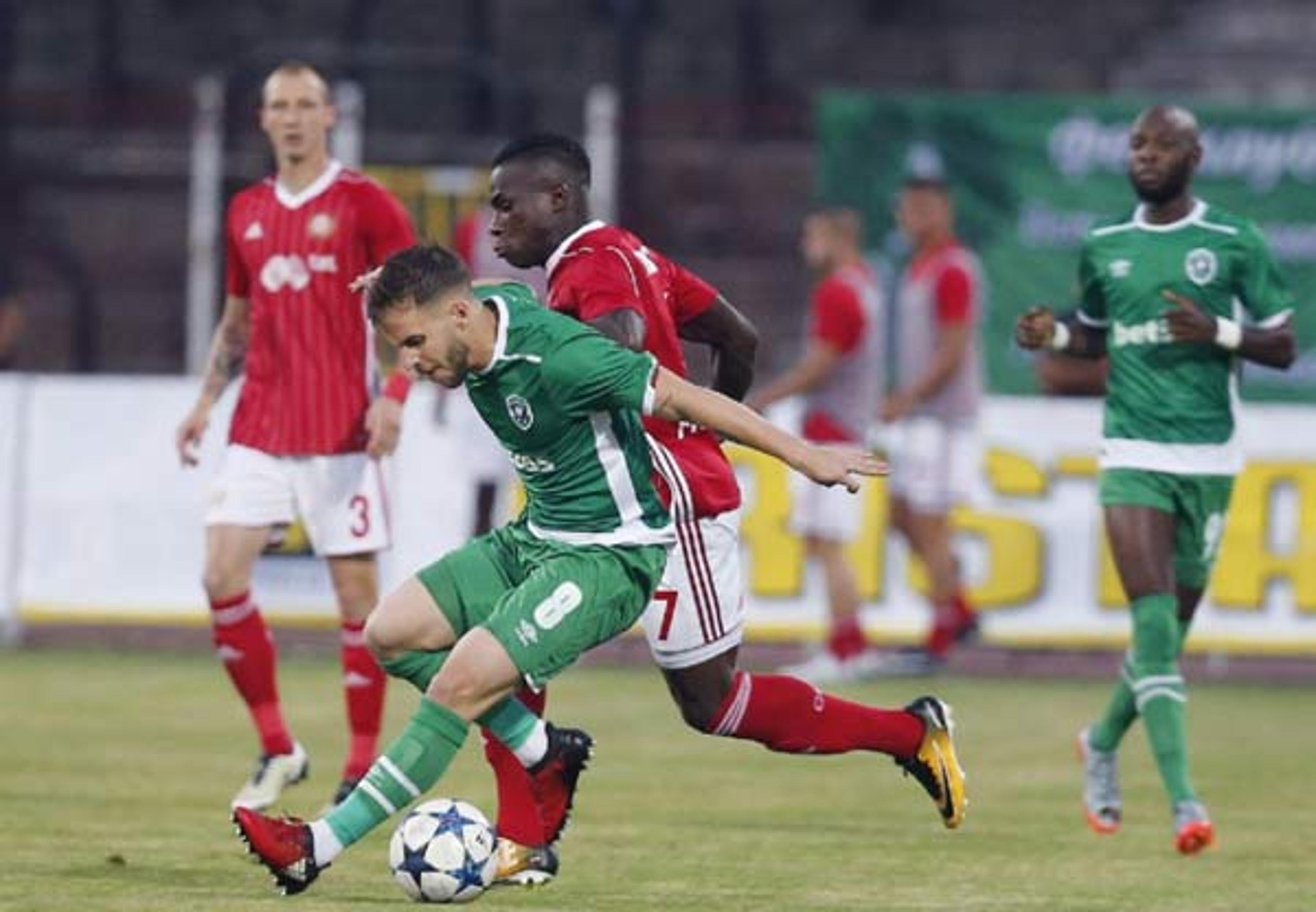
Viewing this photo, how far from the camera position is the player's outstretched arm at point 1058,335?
431 inches

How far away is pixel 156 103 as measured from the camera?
81.4 feet

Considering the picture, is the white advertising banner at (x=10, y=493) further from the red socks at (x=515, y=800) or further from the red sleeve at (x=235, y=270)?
the red socks at (x=515, y=800)

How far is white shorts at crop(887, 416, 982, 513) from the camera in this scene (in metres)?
17.6

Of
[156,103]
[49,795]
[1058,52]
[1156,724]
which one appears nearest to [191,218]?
[156,103]

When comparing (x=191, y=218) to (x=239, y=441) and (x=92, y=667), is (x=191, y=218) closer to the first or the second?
(x=92, y=667)

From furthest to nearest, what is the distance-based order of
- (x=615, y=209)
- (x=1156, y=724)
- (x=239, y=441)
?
(x=615, y=209), (x=239, y=441), (x=1156, y=724)

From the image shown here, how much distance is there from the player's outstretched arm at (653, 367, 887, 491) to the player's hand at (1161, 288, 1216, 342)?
2.54m

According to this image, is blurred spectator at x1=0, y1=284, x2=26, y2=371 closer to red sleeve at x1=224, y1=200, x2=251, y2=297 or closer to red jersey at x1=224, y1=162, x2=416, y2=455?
red sleeve at x1=224, y1=200, x2=251, y2=297

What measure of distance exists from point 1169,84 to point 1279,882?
1601 cm

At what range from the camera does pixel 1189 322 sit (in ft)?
35.6

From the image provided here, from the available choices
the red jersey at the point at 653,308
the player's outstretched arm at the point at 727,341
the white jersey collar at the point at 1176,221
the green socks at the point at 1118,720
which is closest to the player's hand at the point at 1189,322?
the white jersey collar at the point at 1176,221

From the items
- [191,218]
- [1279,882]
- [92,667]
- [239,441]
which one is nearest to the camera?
[1279,882]

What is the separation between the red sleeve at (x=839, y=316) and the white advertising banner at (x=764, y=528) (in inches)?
36.9

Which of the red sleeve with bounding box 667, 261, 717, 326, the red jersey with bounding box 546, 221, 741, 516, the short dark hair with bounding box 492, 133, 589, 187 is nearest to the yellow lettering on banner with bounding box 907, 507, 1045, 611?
the red sleeve with bounding box 667, 261, 717, 326
